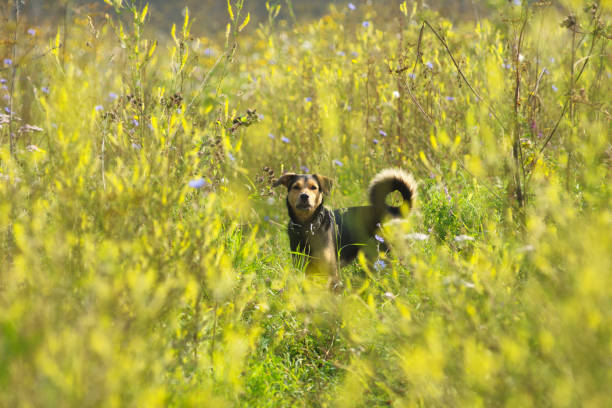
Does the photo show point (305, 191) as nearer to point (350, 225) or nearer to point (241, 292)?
point (350, 225)

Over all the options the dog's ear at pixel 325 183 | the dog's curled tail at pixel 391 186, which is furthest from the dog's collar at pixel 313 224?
the dog's curled tail at pixel 391 186

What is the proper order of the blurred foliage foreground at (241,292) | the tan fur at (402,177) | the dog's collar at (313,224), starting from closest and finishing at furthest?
the blurred foliage foreground at (241,292) < the dog's collar at (313,224) < the tan fur at (402,177)

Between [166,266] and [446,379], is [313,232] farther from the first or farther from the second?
[446,379]

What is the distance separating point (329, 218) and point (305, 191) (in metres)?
0.40

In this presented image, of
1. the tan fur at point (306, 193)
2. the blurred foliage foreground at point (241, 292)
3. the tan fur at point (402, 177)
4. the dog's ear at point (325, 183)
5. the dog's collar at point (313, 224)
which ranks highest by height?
the tan fur at point (402, 177)

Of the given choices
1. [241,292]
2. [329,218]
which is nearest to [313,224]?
[329,218]

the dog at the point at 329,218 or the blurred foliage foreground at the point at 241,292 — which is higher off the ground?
the dog at the point at 329,218

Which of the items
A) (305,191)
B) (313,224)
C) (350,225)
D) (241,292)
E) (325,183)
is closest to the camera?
(241,292)

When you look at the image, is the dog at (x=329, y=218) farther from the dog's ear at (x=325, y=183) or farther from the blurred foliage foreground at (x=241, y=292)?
the blurred foliage foreground at (x=241, y=292)

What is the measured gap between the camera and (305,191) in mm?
3633

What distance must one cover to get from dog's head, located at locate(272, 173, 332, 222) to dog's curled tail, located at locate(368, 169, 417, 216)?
40cm

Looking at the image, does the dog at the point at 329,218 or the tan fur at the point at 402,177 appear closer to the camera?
the dog at the point at 329,218

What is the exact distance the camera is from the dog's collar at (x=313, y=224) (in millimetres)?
3530

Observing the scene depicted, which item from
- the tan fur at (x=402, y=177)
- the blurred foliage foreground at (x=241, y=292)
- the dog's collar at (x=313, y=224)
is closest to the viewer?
the blurred foliage foreground at (x=241, y=292)
